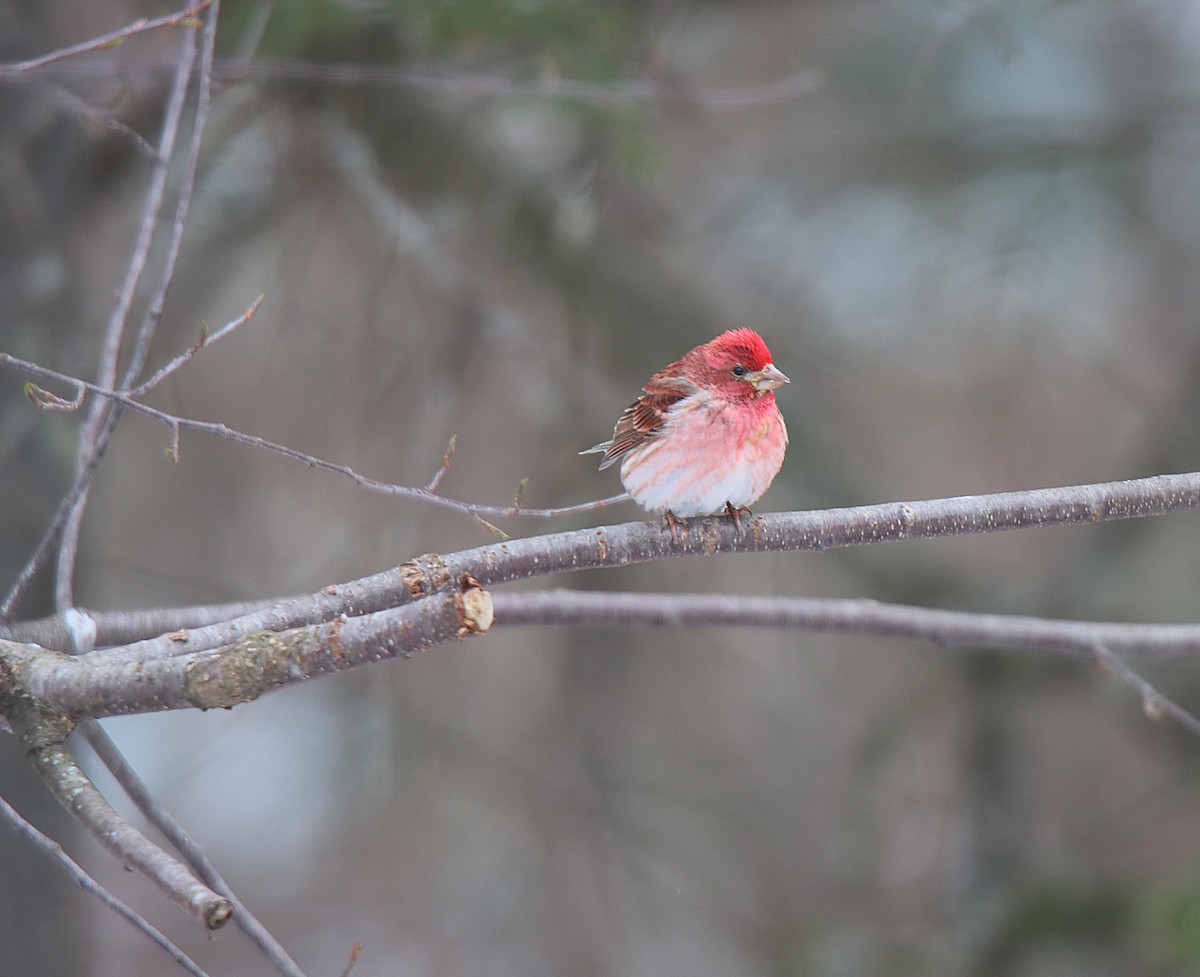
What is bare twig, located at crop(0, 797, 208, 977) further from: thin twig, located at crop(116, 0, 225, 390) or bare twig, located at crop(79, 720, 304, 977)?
thin twig, located at crop(116, 0, 225, 390)

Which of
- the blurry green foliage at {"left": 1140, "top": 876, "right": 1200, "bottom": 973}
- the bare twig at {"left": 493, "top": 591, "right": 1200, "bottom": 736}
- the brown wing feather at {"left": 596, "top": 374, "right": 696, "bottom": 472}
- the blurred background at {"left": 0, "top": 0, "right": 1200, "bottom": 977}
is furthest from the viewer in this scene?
the blurred background at {"left": 0, "top": 0, "right": 1200, "bottom": 977}

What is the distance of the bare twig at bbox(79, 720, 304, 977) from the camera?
1.50m

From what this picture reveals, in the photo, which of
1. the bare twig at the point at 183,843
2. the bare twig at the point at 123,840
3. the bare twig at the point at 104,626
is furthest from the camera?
the bare twig at the point at 104,626

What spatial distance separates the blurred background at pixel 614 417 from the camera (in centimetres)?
398

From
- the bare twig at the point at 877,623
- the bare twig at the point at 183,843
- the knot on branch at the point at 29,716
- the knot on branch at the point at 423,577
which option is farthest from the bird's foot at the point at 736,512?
the knot on branch at the point at 29,716

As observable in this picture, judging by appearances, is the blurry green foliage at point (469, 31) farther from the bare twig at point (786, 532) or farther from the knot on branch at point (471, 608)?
the knot on branch at point (471, 608)

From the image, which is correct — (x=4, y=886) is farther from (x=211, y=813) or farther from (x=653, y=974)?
(x=653, y=974)

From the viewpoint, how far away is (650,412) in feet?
9.53

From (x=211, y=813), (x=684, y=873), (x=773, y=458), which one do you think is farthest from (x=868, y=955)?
(x=211, y=813)

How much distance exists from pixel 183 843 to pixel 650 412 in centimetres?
160

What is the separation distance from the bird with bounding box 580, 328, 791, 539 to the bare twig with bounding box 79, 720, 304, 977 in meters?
1.15

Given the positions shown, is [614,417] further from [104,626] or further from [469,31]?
[104,626]

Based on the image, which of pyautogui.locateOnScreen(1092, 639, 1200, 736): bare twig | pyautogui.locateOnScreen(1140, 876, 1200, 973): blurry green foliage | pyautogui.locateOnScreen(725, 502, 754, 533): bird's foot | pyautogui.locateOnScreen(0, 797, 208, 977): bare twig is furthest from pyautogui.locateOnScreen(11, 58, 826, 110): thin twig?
pyautogui.locateOnScreen(1140, 876, 1200, 973): blurry green foliage

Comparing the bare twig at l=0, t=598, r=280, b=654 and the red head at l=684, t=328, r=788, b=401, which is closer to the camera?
the bare twig at l=0, t=598, r=280, b=654
